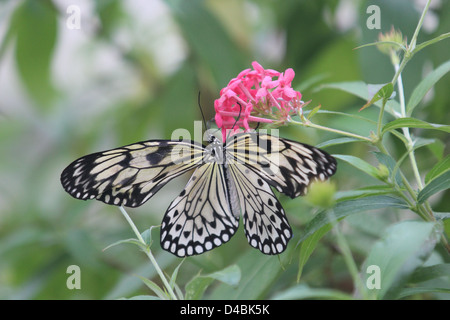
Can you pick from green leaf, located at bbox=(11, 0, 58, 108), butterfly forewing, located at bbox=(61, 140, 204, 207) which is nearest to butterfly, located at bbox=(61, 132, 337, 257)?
butterfly forewing, located at bbox=(61, 140, 204, 207)

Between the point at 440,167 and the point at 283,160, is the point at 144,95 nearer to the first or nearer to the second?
the point at 283,160

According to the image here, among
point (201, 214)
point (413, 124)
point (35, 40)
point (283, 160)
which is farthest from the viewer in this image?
point (35, 40)

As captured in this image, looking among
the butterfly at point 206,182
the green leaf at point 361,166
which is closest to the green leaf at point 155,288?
the butterfly at point 206,182

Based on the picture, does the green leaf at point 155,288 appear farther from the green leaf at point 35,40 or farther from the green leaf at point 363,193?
the green leaf at point 35,40

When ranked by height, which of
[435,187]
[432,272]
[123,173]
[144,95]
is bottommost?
[432,272]

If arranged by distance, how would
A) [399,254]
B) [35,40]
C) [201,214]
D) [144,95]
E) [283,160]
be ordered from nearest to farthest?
[399,254], [283,160], [201,214], [35,40], [144,95]

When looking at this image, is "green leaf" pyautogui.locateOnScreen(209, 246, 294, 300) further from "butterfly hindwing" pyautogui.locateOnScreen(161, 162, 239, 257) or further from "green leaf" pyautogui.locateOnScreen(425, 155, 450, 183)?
"green leaf" pyautogui.locateOnScreen(425, 155, 450, 183)

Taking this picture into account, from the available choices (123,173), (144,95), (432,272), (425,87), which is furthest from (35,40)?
(432,272)
